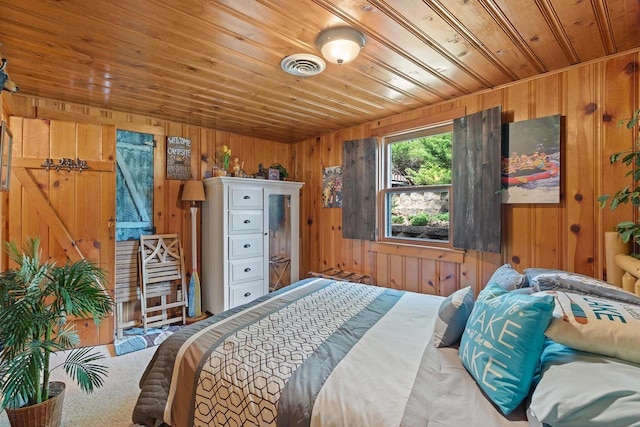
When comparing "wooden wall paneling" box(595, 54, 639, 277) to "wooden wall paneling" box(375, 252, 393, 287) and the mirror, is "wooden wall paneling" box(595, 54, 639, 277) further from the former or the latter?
the mirror

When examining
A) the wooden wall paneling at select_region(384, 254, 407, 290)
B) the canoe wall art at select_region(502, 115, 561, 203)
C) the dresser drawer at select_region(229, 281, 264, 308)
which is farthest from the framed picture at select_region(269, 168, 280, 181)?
the canoe wall art at select_region(502, 115, 561, 203)

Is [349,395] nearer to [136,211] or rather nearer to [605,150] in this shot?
[605,150]

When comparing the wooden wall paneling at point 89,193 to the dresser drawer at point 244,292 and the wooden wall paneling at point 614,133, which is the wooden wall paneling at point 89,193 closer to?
the dresser drawer at point 244,292

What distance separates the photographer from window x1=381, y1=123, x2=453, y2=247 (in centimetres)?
291

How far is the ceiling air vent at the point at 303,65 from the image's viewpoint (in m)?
1.96

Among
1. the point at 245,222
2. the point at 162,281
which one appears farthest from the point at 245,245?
the point at 162,281

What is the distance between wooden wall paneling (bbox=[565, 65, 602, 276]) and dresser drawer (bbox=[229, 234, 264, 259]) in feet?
9.43

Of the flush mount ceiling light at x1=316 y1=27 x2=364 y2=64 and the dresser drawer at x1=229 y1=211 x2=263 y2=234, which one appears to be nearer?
the flush mount ceiling light at x1=316 y1=27 x2=364 y2=64

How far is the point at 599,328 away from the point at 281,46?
202cm

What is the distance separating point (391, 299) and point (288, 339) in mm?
964

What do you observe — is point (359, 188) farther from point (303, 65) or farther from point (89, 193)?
point (89, 193)

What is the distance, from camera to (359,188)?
11.2 ft

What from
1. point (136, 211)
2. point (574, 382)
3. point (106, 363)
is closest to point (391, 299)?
point (574, 382)

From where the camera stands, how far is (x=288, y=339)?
145 cm
